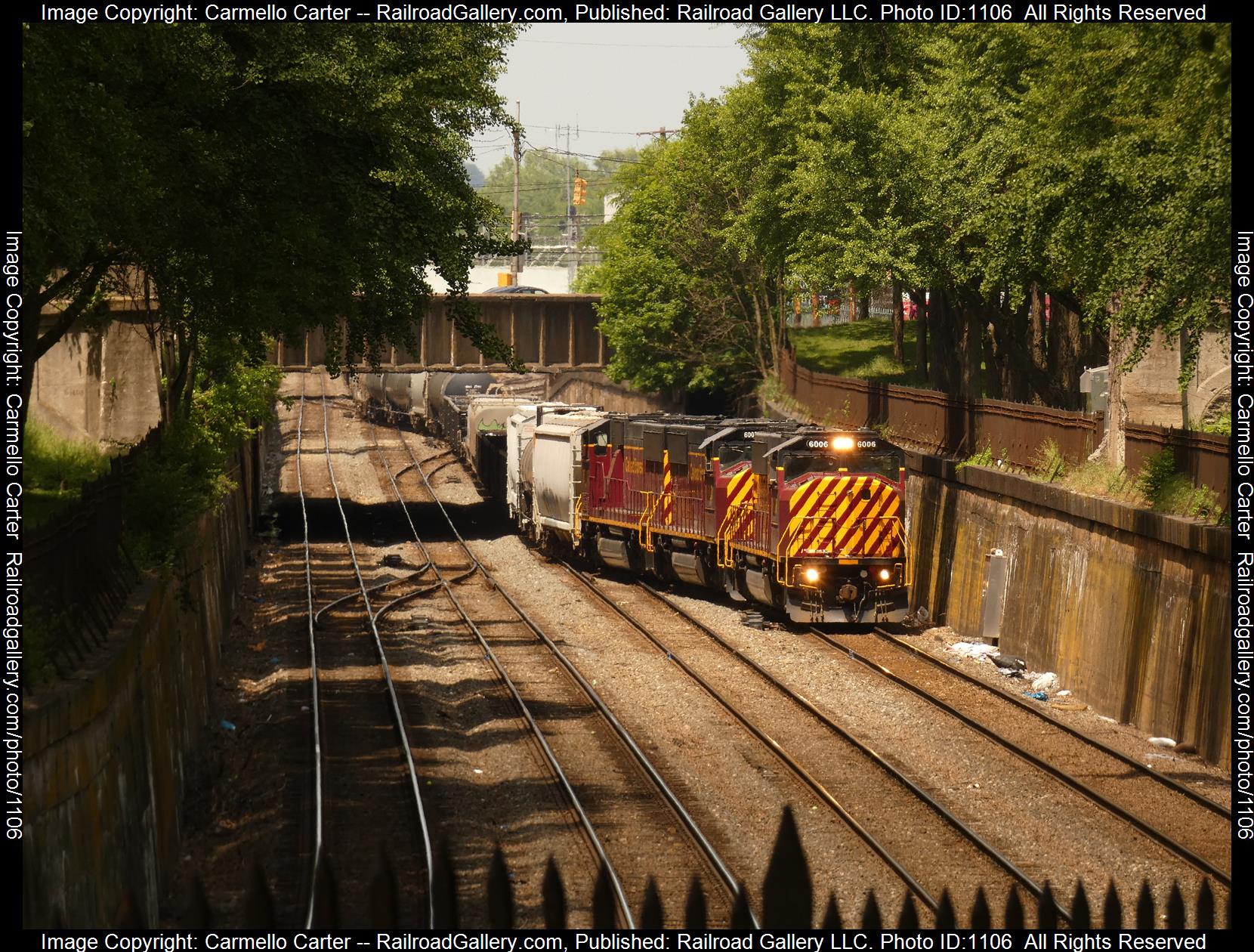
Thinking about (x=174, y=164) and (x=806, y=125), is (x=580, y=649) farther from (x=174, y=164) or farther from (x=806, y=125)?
(x=806, y=125)

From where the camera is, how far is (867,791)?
52.6 feet

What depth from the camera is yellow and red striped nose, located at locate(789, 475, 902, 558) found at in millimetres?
25656

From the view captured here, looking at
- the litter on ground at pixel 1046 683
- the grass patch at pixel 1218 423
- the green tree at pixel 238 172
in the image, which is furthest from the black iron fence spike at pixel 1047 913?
the grass patch at pixel 1218 423

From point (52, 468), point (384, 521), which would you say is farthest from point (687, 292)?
point (52, 468)

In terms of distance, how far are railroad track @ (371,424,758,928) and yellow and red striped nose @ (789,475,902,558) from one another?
→ 4.95 metres

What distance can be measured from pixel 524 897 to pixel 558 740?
6.21 metres

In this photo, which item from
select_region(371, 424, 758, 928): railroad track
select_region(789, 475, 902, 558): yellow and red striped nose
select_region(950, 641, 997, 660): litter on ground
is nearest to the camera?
select_region(371, 424, 758, 928): railroad track

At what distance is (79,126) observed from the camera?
12.8 metres

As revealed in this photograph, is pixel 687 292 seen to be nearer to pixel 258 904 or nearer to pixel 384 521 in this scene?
pixel 384 521

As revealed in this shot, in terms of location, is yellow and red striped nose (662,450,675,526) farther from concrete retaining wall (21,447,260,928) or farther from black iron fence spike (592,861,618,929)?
black iron fence spike (592,861,618,929)

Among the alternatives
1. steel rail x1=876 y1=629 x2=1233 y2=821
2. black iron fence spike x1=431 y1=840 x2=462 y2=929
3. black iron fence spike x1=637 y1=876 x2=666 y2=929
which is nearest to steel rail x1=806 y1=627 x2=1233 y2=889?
steel rail x1=876 y1=629 x2=1233 y2=821

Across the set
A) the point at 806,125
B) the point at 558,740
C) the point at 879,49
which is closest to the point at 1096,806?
the point at 558,740

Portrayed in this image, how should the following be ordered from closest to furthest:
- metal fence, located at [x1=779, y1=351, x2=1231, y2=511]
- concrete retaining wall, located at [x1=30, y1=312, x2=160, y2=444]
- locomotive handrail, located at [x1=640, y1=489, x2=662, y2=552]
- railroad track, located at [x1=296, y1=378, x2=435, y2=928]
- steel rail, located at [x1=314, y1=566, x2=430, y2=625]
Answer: railroad track, located at [x1=296, y1=378, x2=435, y2=928]
metal fence, located at [x1=779, y1=351, x2=1231, y2=511]
steel rail, located at [x1=314, y1=566, x2=430, y2=625]
locomotive handrail, located at [x1=640, y1=489, x2=662, y2=552]
concrete retaining wall, located at [x1=30, y1=312, x2=160, y2=444]

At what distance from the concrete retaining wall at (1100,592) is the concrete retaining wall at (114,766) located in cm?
1207
